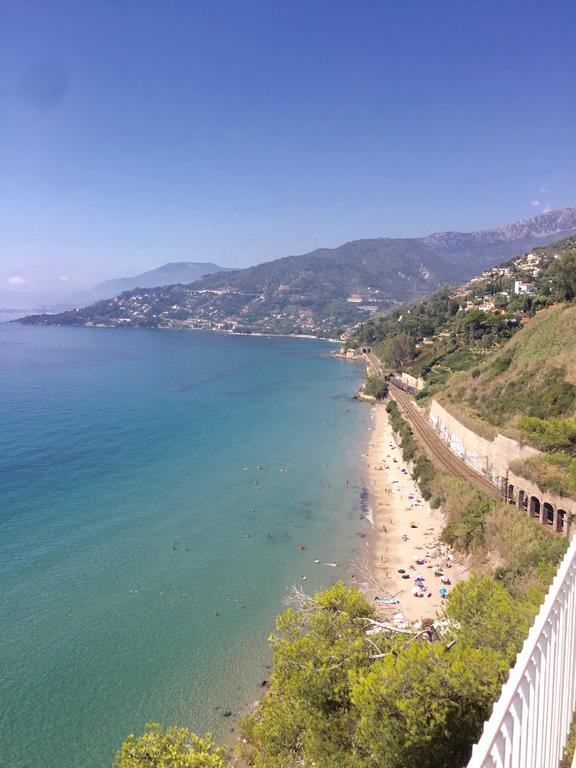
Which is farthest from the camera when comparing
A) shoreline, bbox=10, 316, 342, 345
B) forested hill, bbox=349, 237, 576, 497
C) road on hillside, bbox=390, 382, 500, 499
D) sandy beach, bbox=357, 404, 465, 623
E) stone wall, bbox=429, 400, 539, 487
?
shoreline, bbox=10, 316, 342, 345

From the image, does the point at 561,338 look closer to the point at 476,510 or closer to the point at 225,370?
the point at 476,510

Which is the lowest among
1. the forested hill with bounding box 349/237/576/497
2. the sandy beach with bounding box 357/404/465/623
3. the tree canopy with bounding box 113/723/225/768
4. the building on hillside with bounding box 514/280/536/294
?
the sandy beach with bounding box 357/404/465/623

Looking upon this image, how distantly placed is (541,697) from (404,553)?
17690 mm

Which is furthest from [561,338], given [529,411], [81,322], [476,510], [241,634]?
[81,322]

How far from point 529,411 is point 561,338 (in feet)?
22.9

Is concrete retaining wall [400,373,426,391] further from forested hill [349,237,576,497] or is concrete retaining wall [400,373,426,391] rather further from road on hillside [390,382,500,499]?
road on hillside [390,382,500,499]

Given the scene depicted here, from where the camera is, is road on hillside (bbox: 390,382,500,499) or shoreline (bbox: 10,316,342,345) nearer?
road on hillside (bbox: 390,382,500,499)

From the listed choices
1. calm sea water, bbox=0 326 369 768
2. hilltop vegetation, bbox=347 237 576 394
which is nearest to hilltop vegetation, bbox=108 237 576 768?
calm sea water, bbox=0 326 369 768

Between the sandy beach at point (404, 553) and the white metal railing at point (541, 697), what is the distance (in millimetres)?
10827

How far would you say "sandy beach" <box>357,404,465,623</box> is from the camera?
55.9 feet

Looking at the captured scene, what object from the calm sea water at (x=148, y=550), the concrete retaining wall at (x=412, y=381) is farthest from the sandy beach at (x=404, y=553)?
the concrete retaining wall at (x=412, y=381)

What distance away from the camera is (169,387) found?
6050cm

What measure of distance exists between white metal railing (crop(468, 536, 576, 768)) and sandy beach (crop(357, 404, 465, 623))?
10.8 m

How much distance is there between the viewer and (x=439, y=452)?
30.0 metres
